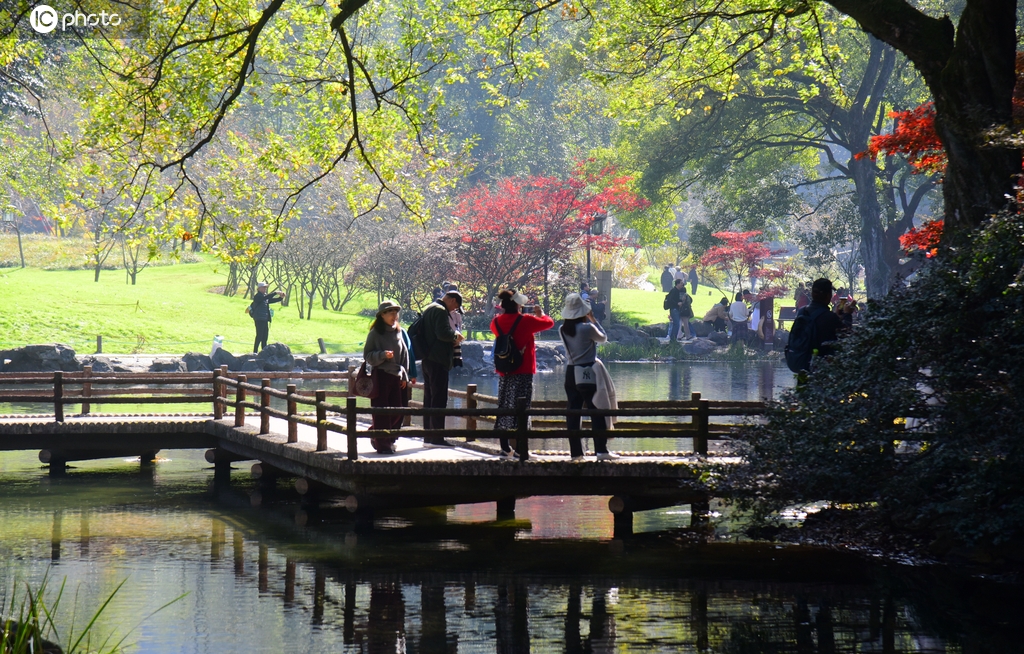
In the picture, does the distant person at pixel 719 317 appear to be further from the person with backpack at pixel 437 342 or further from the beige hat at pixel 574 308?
the beige hat at pixel 574 308

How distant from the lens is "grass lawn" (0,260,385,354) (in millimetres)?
33844

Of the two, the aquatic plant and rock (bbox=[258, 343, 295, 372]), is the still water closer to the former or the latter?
the aquatic plant

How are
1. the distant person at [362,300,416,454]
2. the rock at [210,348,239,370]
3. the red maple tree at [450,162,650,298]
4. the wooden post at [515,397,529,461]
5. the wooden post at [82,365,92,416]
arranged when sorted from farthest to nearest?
the red maple tree at [450,162,650,298], the rock at [210,348,239,370], the wooden post at [82,365,92,416], the distant person at [362,300,416,454], the wooden post at [515,397,529,461]

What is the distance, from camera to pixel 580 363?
40.8 feet

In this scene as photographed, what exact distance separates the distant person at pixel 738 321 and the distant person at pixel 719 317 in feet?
1.83

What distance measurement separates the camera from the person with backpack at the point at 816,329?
39.6 feet

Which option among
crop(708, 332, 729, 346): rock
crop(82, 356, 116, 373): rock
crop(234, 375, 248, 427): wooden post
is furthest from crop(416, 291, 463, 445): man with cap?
Result: crop(708, 332, 729, 346): rock

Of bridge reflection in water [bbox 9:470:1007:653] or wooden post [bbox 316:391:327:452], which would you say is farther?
wooden post [bbox 316:391:327:452]

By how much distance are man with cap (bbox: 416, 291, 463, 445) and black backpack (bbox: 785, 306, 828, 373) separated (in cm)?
358

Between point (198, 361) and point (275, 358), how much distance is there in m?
1.94

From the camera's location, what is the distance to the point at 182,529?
13.0 m

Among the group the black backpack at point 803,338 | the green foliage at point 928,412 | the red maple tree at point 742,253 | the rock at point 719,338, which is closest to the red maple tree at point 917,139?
the black backpack at point 803,338


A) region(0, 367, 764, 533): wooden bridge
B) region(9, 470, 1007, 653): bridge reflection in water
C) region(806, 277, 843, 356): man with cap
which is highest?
region(806, 277, 843, 356): man with cap

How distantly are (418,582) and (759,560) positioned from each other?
328cm
